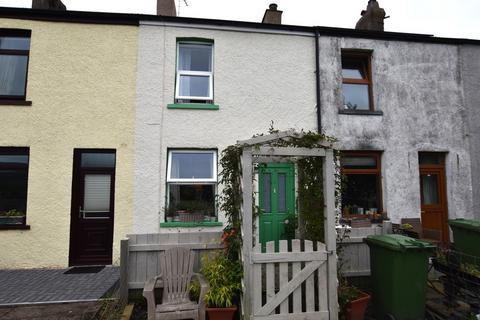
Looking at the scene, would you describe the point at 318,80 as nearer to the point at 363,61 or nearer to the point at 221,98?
the point at 363,61

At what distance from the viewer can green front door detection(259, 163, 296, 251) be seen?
24.6 ft

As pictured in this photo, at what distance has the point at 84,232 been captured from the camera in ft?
22.3

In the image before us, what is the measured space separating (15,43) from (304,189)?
8.11 m

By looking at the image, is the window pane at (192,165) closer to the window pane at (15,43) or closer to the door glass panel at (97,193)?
the door glass panel at (97,193)

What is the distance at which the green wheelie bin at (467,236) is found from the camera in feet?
15.7

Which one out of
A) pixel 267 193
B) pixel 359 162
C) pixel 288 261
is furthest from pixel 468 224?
pixel 267 193

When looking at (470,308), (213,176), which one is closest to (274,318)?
(470,308)

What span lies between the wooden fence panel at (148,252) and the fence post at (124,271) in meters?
0.03

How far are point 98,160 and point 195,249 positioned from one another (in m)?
4.02

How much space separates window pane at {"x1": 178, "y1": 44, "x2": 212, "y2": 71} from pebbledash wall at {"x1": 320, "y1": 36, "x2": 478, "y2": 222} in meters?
3.18

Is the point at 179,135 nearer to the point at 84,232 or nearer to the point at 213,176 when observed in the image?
the point at 213,176

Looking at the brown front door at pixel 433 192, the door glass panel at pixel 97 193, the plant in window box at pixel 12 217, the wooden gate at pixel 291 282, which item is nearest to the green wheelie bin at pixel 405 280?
the wooden gate at pixel 291 282

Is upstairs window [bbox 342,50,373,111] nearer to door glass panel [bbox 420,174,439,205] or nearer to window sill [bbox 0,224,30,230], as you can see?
door glass panel [bbox 420,174,439,205]

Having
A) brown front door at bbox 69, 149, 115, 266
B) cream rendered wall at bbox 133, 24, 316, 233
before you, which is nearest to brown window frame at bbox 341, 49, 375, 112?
cream rendered wall at bbox 133, 24, 316, 233
